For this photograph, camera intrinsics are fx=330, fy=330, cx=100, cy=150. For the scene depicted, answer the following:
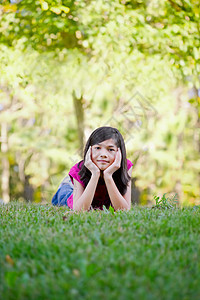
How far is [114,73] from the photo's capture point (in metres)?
7.72

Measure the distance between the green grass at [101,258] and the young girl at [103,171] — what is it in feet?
2.29

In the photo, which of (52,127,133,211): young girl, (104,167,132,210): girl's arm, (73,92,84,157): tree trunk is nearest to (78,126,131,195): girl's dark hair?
(52,127,133,211): young girl

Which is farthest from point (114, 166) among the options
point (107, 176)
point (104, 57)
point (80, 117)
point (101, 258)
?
point (80, 117)

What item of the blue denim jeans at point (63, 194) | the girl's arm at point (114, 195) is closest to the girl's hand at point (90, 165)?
the girl's arm at point (114, 195)

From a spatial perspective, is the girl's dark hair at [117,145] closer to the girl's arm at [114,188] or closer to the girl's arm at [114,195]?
the girl's arm at [114,188]

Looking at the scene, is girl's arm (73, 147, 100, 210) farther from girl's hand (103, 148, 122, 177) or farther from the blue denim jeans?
the blue denim jeans

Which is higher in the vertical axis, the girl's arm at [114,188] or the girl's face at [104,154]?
the girl's face at [104,154]

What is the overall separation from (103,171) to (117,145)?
1.11 feet

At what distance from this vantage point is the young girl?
3.45 metres

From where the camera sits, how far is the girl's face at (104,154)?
11.8 feet

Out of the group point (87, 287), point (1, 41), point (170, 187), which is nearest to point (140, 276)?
point (87, 287)

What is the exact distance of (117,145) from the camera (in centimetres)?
371

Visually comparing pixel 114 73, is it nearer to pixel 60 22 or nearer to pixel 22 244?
pixel 60 22

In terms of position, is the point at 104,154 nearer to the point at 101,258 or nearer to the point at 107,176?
the point at 107,176
